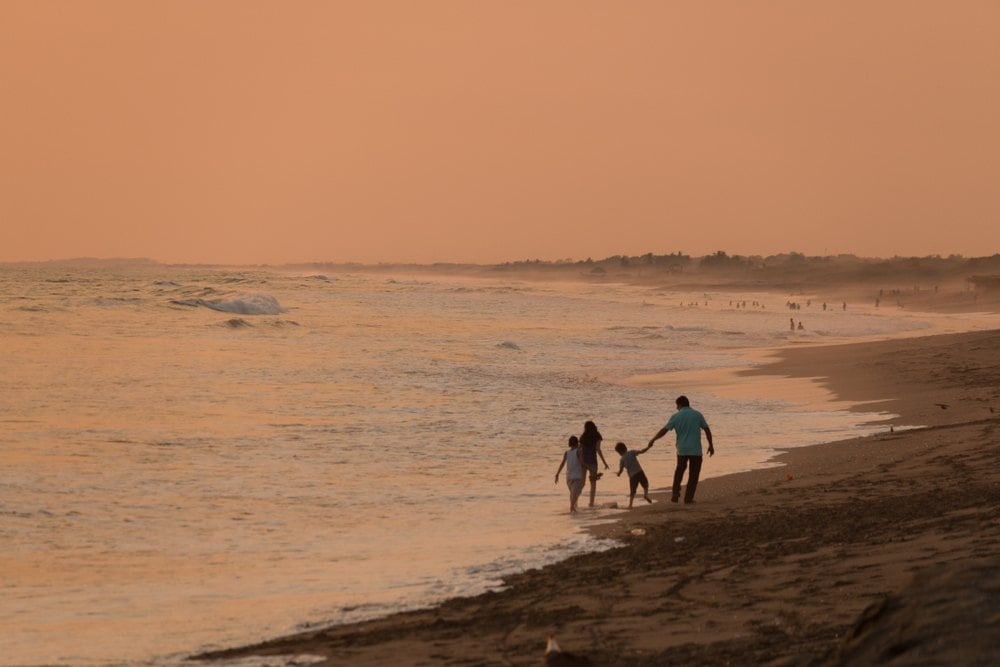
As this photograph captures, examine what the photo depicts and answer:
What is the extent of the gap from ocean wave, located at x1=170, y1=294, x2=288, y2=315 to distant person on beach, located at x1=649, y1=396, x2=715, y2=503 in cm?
6289

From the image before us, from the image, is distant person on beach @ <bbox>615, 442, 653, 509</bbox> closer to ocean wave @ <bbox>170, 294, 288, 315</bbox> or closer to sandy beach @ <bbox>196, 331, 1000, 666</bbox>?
sandy beach @ <bbox>196, 331, 1000, 666</bbox>

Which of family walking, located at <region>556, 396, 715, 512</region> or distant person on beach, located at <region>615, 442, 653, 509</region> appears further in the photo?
distant person on beach, located at <region>615, 442, 653, 509</region>

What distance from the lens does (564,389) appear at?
31156 millimetres

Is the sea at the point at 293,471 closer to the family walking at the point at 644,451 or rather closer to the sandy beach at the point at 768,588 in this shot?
the family walking at the point at 644,451

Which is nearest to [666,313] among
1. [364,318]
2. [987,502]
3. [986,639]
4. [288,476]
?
[364,318]

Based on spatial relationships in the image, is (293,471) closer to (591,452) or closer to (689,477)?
(591,452)

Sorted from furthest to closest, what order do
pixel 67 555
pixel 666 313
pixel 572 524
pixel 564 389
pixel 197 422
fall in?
pixel 666 313 < pixel 564 389 < pixel 197 422 < pixel 572 524 < pixel 67 555

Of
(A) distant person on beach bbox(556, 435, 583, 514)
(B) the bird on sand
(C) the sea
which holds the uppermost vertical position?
(B) the bird on sand

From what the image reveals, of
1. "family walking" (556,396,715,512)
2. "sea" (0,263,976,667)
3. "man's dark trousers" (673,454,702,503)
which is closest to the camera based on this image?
"sea" (0,263,976,667)

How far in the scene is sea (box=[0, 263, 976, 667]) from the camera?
1033 cm

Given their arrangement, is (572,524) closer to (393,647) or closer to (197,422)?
(393,647)

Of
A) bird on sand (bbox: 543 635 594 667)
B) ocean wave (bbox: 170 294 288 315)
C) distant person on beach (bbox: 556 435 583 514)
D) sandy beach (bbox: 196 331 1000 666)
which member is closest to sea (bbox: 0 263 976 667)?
distant person on beach (bbox: 556 435 583 514)

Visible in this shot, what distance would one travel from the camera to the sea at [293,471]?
33.9ft

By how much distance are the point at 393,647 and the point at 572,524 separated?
220 inches
